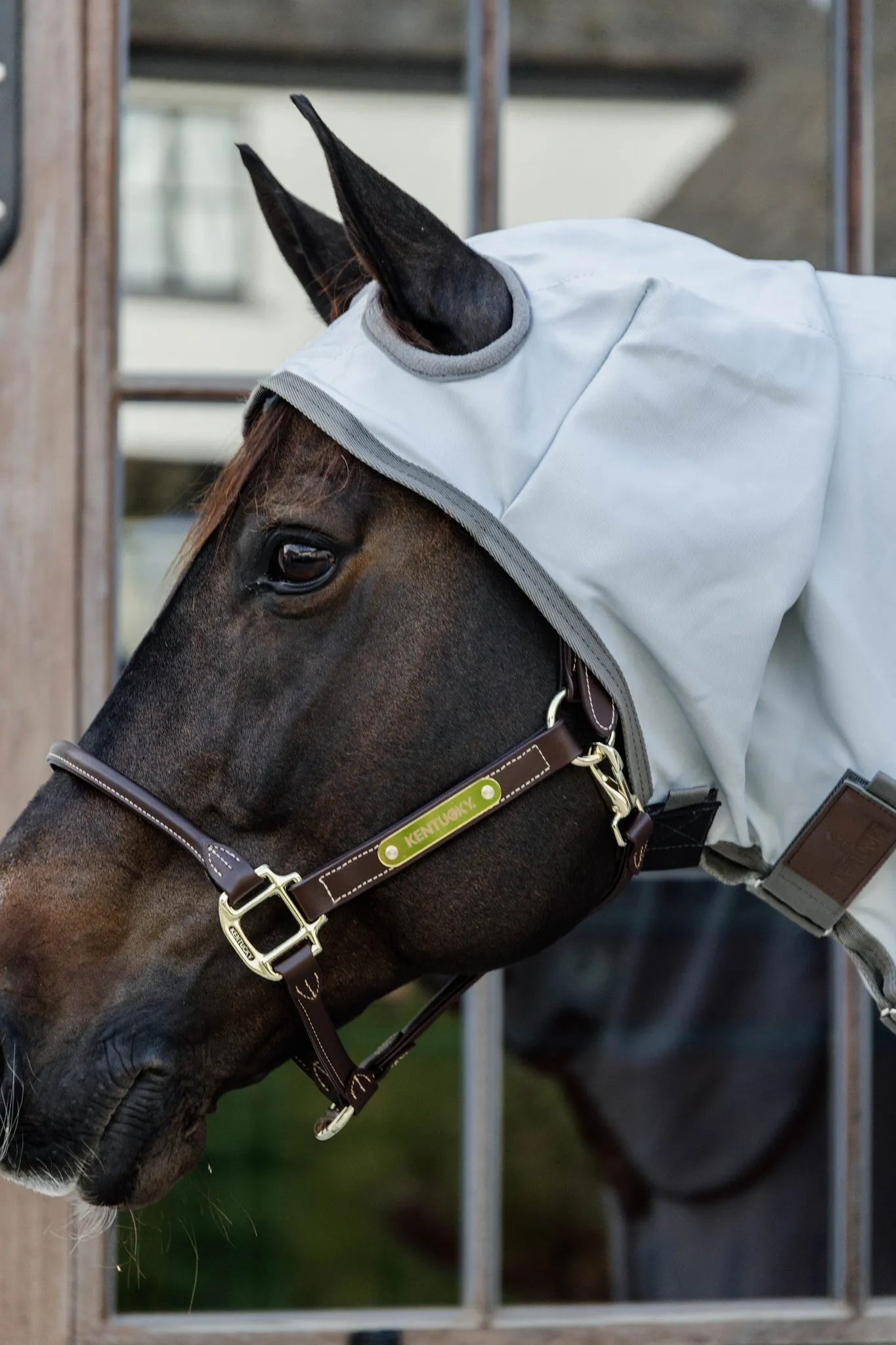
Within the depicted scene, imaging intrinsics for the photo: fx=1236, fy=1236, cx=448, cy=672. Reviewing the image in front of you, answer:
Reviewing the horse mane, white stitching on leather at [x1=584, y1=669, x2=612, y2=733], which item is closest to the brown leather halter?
white stitching on leather at [x1=584, y1=669, x2=612, y2=733]

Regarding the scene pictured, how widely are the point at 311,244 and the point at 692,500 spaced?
53 cm

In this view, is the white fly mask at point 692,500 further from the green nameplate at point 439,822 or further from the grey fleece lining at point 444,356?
the green nameplate at point 439,822

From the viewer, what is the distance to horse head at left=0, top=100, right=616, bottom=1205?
1053 millimetres

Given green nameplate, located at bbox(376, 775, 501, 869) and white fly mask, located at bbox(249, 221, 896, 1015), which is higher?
white fly mask, located at bbox(249, 221, 896, 1015)

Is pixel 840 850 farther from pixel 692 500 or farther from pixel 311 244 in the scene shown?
pixel 311 244

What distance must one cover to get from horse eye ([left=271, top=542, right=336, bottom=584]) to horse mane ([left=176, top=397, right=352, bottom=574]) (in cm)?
6

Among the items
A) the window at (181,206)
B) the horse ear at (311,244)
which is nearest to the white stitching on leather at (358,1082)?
the horse ear at (311,244)

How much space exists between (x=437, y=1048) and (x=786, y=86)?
2201 mm

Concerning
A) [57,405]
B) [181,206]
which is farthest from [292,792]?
[181,206]

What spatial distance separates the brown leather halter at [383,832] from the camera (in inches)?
41.3

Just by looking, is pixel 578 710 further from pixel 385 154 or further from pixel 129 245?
pixel 129 245

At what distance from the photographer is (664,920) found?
89.9 inches

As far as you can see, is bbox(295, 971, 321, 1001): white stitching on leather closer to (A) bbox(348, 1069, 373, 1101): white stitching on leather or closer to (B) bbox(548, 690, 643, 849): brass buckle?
(A) bbox(348, 1069, 373, 1101): white stitching on leather

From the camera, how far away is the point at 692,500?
1028mm
